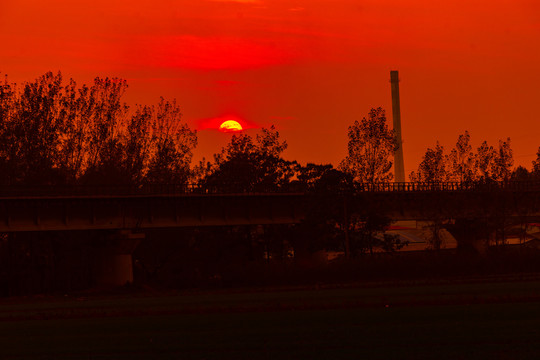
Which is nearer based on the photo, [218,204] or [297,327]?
[297,327]

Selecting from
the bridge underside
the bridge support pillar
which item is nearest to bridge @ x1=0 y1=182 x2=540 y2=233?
the bridge underside

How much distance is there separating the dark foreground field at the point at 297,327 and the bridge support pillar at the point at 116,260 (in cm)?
2971

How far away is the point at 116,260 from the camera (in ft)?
303

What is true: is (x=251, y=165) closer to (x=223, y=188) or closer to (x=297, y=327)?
(x=223, y=188)

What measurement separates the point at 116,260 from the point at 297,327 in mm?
55111

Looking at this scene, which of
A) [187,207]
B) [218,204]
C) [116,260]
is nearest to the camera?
[116,260]

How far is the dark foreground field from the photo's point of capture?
31844 millimetres

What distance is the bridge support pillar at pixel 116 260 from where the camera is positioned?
9100 cm

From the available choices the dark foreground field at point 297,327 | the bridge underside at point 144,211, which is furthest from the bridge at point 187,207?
the dark foreground field at point 297,327

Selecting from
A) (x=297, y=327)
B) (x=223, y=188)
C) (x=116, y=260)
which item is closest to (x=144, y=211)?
(x=116, y=260)

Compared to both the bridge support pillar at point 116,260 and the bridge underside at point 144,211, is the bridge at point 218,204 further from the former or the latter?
the bridge support pillar at point 116,260

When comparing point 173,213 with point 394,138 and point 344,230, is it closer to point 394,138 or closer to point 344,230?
point 344,230

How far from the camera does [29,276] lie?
313ft

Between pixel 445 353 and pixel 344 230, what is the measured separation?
195 ft
